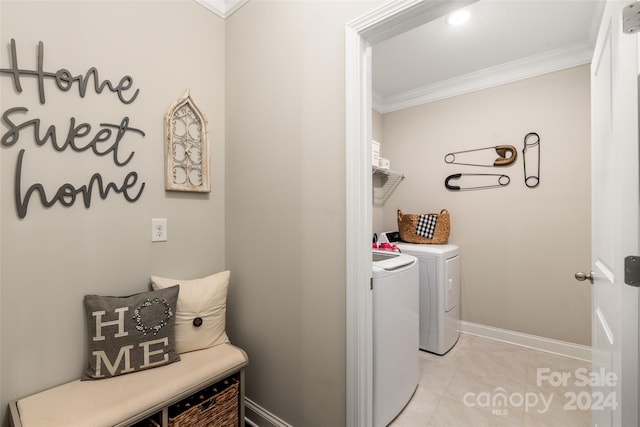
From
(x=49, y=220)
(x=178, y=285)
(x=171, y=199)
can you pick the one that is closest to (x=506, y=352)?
(x=178, y=285)

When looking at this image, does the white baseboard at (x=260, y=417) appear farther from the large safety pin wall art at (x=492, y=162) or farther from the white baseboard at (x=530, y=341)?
the large safety pin wall art at (x=492, y=162)

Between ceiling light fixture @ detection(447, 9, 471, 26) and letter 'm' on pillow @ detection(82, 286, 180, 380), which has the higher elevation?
ceiling light fixture @ detection(447, 9, 471, 26)

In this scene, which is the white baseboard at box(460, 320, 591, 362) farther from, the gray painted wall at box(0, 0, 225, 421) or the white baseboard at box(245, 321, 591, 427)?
the gray painted wall at box(0, 0, 225, 421)

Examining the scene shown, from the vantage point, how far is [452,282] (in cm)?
256

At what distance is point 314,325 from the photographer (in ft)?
4.55

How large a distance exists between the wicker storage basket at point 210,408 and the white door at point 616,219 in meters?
1.45

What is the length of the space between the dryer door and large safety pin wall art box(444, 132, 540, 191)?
0.75 m

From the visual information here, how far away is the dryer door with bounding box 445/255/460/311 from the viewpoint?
2461 millimetres

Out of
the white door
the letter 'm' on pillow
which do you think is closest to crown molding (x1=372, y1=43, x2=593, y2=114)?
the white door

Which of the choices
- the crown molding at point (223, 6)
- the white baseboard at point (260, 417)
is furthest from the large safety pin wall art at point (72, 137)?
the white baseboard at point (260, 417)

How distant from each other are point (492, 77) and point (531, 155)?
2.73ft

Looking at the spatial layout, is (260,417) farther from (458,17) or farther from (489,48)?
(489,48)

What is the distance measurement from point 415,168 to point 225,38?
7.35 feet

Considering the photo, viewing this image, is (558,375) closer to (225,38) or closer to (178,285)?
(178,285)
